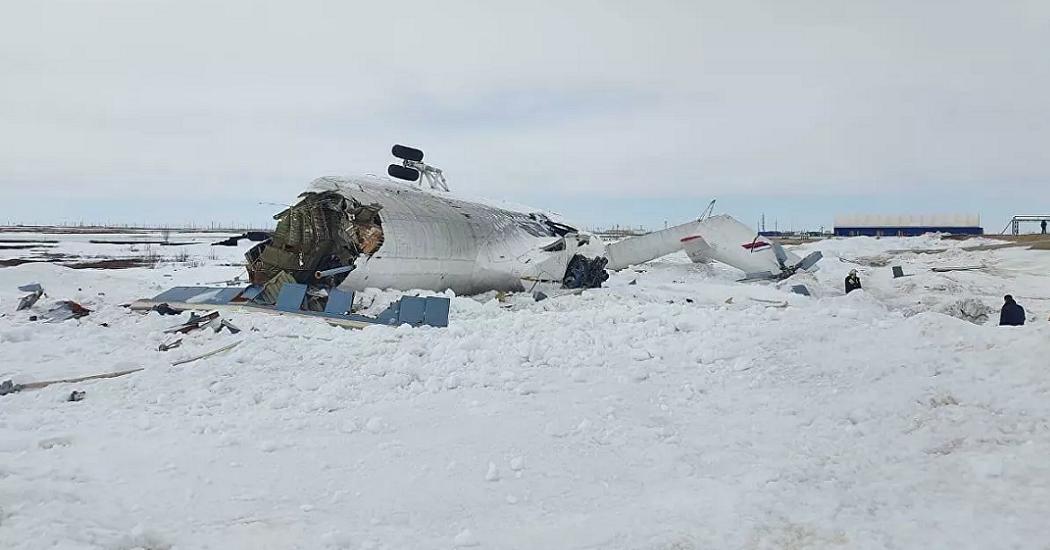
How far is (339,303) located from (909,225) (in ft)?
282

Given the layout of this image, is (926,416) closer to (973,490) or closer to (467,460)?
(973,490)

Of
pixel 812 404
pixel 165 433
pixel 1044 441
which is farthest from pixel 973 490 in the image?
pixel 165 433

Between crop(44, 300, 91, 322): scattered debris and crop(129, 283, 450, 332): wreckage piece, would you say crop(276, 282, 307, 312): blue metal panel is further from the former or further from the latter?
crop(44, 300, 91, 322): scattered debris

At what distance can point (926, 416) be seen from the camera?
5262 mm

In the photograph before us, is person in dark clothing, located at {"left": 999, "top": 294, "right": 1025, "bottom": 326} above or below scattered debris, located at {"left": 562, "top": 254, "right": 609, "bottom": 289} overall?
below

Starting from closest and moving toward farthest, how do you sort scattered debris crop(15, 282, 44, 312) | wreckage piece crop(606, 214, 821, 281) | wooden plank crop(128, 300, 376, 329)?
wooden plank crop(128, 300, 376, 329), scattered debris crop(15, 282, 44, 312), wreckage piece crop(606, 214, 821, 281)

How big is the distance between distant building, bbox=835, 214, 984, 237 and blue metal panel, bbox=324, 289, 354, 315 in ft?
264

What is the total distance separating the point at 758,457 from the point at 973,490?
1.33 m

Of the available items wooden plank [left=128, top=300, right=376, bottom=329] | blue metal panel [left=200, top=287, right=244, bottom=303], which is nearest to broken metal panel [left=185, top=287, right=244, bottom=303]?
blue metal panel [left=200, top=287, right=244, bottom=303]

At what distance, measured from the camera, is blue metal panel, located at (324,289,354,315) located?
1044 centimetres

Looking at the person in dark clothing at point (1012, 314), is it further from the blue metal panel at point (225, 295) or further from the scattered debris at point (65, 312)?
the scattered debris at point (65, 312)

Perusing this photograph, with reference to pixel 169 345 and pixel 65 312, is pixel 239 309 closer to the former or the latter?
pixel 169 345

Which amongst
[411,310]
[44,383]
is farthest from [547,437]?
[44,383]

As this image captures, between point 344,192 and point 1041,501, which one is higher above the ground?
point 344,192
